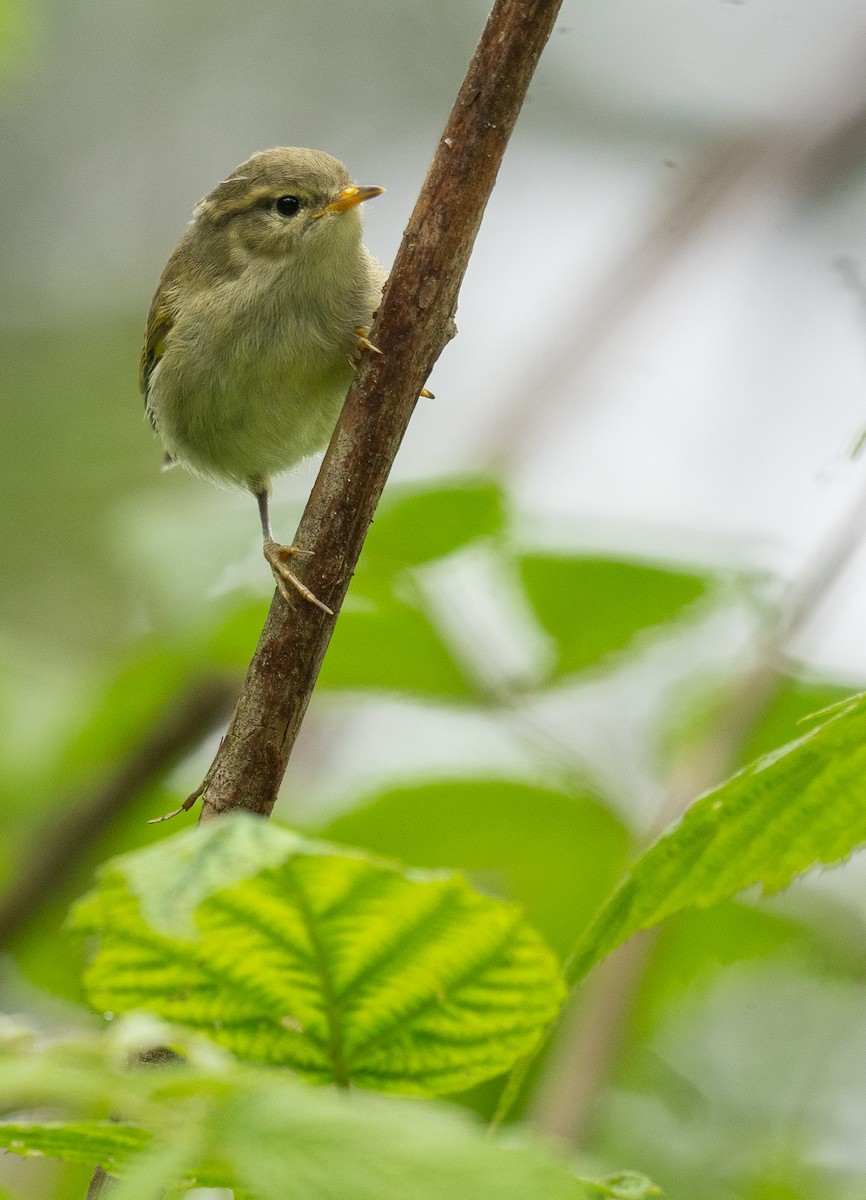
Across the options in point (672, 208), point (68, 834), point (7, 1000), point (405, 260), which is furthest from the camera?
point (672, 208)

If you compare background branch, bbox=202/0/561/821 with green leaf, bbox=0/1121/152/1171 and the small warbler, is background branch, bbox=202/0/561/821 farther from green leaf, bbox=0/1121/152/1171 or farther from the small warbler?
the small warbler

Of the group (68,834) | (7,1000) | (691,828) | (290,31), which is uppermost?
(290,31)

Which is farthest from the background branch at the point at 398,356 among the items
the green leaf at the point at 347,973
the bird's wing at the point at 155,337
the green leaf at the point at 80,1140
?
the bird's wing at the point at 155,337

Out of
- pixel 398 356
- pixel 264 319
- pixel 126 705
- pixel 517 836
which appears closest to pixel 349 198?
pixel 264 319

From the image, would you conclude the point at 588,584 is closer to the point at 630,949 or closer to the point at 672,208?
the point at 630,949

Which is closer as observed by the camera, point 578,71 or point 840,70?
point 840,70

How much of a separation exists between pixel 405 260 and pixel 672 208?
2.53 metres

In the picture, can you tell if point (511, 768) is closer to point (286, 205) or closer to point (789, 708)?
point (789, 708)

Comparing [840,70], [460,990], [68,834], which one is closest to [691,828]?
[460,990]

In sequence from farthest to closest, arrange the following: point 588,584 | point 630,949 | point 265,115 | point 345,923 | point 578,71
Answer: point 265,115, point 578,71, point 588,584, point 630,949, point 345,923

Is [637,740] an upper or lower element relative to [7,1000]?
upper

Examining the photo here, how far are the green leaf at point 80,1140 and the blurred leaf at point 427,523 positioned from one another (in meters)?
1.55

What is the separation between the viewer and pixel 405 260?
149 cm

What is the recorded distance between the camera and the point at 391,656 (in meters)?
2.56
